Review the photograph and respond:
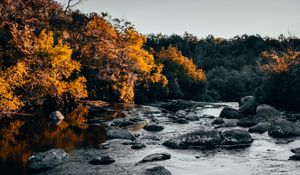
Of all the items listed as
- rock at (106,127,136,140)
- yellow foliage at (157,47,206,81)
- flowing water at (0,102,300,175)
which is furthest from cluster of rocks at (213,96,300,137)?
yellow foliage at (157,47,206,81)

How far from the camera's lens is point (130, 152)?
64.2ft

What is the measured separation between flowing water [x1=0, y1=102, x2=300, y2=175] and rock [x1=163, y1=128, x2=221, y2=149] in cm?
72

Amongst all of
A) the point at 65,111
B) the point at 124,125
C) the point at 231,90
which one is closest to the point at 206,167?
the point at 124,125

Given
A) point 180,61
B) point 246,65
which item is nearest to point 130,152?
point 180,61

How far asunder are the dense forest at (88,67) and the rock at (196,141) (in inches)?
628

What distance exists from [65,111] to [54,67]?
6960 mm

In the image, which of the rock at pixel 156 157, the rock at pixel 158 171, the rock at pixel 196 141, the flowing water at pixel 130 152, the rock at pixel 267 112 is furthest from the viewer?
the rock at pixel 267 112

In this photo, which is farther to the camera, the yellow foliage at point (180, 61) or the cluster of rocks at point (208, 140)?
the yellow foliage at point (180, 61)

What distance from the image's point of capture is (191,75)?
81750mm

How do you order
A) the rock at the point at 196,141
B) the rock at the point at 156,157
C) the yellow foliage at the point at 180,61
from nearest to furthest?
the rock at the point at 156,157 < the rock at the point at 196,141 < the yellow foliage at the point at 180,61

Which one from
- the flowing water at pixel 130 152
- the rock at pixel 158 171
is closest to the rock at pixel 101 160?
the flowing water at pixel 130 152

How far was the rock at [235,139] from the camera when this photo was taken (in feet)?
69.9

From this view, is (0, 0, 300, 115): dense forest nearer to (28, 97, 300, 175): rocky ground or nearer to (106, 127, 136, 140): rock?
(106, 127, 136, 140): rock

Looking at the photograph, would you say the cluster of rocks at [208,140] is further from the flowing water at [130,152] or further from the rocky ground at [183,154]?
the flowing water at [130,152]
